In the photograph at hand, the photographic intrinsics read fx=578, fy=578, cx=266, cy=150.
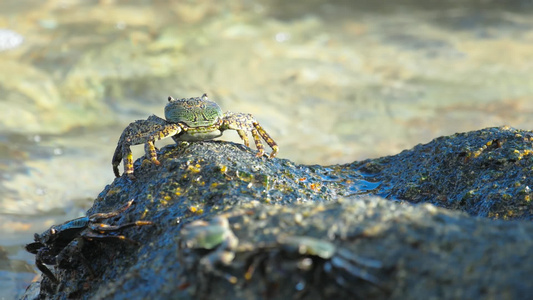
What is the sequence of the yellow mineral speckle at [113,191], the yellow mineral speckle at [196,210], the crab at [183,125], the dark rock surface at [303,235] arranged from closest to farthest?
1. the dark rock surface at [303,235]
2. the yellow mineral speckle at [196,210]
3. the yellow mineral speckle at [113,191]
4. the crab at [183,125]

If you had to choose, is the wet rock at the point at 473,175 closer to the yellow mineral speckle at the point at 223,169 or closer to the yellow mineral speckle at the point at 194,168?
the yellow mineral speckle at the point at 223,169

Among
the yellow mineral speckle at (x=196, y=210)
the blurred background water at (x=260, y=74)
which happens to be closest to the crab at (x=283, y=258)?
the yellow mineral speckle at (x=196, y=210)

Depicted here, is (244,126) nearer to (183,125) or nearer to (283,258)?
(183,125)

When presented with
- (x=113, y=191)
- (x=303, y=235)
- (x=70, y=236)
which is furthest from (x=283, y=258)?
(x=113, y=191)

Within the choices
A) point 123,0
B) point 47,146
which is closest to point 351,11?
point 123,0

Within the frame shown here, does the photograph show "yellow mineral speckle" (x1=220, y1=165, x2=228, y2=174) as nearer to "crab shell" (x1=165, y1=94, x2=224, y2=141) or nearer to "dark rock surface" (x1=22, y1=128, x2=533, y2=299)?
"dark rock surface" (x1=22, y1=128, x2=533, y2=299)

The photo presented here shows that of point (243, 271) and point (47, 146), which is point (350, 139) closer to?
point (47, 146)
